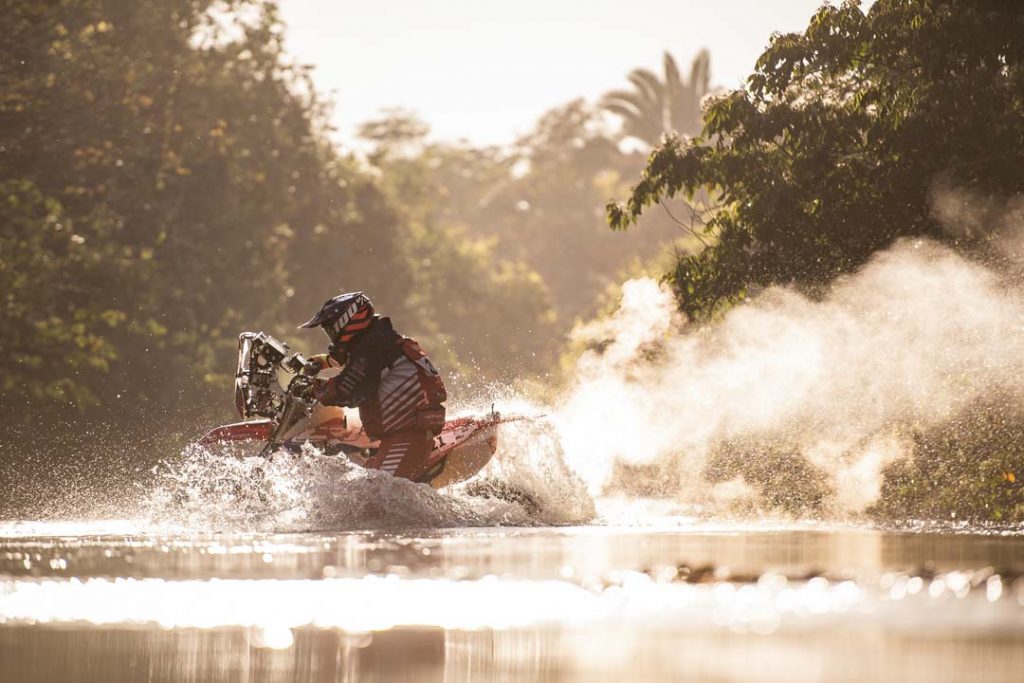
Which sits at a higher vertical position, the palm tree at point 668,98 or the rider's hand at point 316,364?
→ the palm tree at point 668,98

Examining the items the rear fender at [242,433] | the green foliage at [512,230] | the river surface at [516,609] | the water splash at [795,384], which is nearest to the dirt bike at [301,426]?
the rear fender at [242,433]

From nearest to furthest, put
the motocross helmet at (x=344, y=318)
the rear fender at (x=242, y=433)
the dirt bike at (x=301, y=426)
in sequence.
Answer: the motocross helmet at (x=344, y=318) < the dirt bike at (x=301, y=426) < the rear fender at (x=242, y=433)

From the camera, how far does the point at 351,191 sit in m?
78.8

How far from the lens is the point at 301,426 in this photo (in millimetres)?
17453

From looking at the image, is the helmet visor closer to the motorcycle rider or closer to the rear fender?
the motorcycle rider

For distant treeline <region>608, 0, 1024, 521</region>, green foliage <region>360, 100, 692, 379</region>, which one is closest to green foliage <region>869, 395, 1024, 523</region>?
distant treeline <region>608, 0, 1024, 521</region>

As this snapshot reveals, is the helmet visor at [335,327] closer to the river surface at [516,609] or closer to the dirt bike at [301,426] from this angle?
the dirt bike at [301,426]

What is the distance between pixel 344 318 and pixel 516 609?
7375mm

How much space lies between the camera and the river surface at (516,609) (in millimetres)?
7859

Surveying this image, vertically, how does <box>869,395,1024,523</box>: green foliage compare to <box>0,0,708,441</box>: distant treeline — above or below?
below

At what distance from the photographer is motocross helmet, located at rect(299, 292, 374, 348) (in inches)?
659

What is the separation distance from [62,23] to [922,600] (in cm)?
4561

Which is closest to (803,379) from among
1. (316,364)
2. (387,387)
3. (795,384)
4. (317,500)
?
(795,384)

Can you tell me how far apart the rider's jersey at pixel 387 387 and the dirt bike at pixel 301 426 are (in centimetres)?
40
